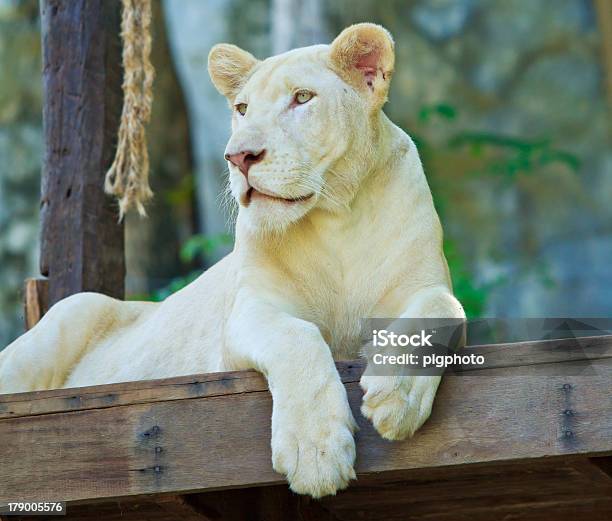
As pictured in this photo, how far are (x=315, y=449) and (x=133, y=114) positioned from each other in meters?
2.53

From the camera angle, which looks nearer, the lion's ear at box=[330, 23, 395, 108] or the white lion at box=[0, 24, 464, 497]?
the white lion at box=[0, 24, 464, 497]

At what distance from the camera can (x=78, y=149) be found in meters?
4.80

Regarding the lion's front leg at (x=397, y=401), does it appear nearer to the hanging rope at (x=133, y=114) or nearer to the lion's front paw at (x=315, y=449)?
the lion's front paw at (x=315, y=449)

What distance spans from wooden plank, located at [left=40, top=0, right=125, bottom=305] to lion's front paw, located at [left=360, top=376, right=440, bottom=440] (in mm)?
2335

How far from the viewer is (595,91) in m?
12.5

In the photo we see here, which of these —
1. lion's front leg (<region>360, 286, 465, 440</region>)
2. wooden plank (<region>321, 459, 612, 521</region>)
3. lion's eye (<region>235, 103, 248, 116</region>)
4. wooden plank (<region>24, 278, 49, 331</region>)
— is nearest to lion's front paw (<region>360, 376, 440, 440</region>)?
lion's front leg (<region>360, 286, 465, 440</region>)

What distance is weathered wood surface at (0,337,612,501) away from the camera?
9.02 feet

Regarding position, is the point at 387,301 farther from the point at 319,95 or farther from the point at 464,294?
the point at 464,294

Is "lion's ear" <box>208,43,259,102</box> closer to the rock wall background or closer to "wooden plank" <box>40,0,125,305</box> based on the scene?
"wooden plank" <box>40,0,125,305</box>

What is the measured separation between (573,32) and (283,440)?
36.1 ft

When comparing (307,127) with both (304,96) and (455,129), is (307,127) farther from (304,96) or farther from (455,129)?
(455,129)

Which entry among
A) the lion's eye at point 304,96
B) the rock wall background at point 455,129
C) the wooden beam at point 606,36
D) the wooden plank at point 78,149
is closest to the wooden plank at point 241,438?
the lion's eye at point 304,96

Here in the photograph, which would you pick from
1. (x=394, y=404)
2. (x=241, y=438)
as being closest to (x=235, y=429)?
(x=241, y=438)

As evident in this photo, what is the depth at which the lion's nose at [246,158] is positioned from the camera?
124 inches
